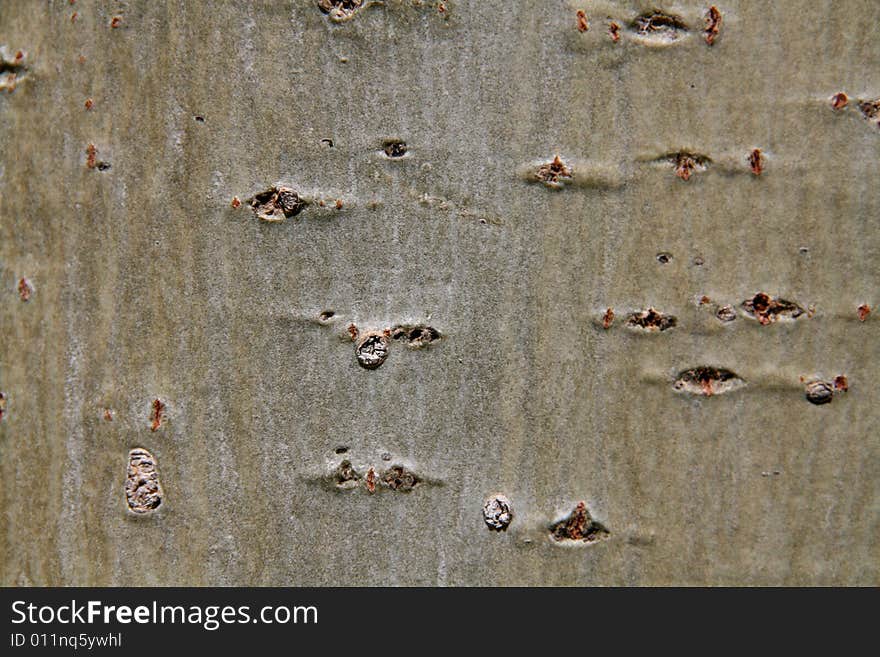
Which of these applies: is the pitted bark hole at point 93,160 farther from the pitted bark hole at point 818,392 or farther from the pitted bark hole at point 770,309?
the pitted bark hole at point 818,392

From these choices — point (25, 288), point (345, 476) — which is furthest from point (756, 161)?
point (25, 288)

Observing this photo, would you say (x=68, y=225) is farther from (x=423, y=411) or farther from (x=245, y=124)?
(x=423, y=411)

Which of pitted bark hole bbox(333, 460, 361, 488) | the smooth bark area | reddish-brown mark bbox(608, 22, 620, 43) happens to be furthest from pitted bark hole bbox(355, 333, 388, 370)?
reddish-brown mark bbox(608, 22, 620, 43)

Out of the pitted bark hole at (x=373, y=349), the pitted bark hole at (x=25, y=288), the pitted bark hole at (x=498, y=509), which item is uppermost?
the pitted bark hole at (x=25, y=288)

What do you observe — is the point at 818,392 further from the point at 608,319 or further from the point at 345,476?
the point at 345,476

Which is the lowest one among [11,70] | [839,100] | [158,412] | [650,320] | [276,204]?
[158,412]

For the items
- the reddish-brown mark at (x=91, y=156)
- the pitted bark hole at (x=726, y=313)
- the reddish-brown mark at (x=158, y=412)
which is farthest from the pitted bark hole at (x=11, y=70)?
the pitted bark hole at (x=726, y=313)

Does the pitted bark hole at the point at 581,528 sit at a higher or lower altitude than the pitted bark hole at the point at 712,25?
lower
